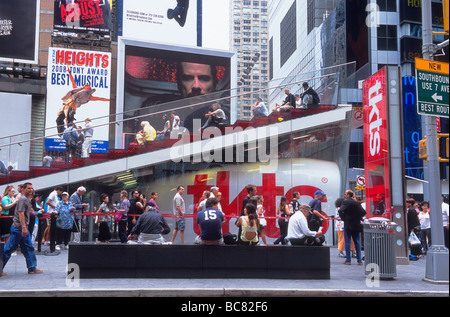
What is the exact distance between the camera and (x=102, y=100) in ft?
103

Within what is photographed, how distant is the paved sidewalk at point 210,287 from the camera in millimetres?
8664

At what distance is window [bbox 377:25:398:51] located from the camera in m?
53.9

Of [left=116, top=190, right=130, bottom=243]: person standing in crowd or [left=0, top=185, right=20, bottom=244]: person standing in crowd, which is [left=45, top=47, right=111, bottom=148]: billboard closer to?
[left=116, top=190, right=130, bottom=243]: person standing in crowd

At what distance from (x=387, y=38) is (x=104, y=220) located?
150 feet

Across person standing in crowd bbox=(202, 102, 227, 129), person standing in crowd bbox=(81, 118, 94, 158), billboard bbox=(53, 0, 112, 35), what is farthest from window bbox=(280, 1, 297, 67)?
person standing in crowd bbox=(81, 118, 94, 158)

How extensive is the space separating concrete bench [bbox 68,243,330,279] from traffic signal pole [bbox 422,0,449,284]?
215 centimetres

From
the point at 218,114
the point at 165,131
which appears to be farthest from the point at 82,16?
the point at 218,114

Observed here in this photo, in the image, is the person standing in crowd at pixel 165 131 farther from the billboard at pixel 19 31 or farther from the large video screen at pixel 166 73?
the billboard at pixel 19 31

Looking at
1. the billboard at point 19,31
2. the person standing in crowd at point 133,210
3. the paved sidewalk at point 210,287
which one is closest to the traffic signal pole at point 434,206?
the paved sidewalk at point 210,287

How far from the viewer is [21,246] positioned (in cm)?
1073

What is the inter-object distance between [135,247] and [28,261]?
94.9 inches

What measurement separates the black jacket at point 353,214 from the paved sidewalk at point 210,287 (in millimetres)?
1895
